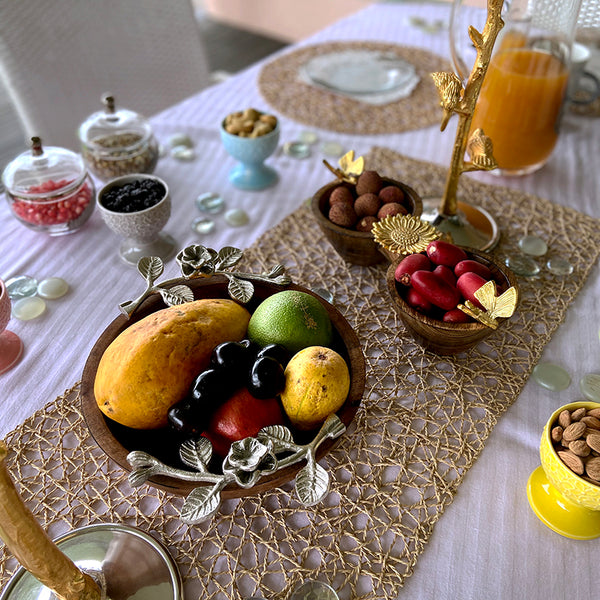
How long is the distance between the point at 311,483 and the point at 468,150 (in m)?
0.38

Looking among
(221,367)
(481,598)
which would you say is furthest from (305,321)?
(481,598)

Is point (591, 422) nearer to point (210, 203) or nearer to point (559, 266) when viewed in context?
point (559, 266)

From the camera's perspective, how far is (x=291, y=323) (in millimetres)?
414

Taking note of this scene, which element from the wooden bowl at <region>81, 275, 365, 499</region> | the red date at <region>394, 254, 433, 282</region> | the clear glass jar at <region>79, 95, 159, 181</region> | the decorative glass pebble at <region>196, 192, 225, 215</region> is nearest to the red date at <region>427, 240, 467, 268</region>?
the red date at <region>394, 254, 433, 282</region>

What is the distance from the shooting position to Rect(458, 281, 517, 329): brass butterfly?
1.36ft

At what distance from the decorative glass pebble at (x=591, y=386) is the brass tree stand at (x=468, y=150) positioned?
189mm

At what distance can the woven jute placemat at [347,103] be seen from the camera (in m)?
0.84

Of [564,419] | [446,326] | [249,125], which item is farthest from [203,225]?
[564,419]

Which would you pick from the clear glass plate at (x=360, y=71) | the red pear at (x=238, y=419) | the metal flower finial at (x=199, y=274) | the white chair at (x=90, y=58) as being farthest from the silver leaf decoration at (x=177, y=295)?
the white chair at (x=90, y=58)

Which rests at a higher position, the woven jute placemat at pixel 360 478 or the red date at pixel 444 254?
the red date at pixel 444 254

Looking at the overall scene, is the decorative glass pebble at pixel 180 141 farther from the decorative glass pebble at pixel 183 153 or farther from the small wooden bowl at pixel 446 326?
the small wooden bowl at pixel 446 326

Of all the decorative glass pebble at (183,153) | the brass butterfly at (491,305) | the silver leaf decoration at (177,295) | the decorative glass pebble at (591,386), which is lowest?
the decorative glass pebble at (591,386)

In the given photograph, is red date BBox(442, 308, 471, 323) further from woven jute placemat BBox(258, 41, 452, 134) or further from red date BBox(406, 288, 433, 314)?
woven jute placemat BBox(258, 41, 452, 134)

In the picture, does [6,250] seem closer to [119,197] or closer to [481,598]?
[119,197]
